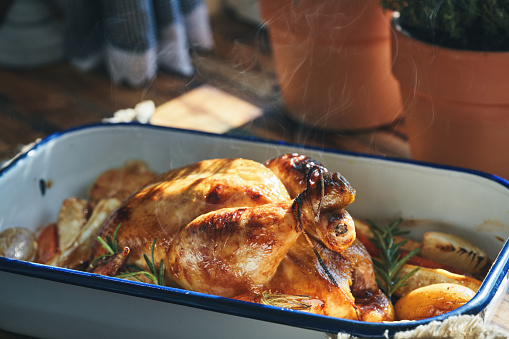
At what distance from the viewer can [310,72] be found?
198 cm

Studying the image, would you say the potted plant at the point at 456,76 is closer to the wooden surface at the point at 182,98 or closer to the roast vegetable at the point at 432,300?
the wooden surface at the point at 182,98

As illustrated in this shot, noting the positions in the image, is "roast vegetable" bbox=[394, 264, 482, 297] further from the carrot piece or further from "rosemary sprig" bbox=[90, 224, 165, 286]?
the carrot piece

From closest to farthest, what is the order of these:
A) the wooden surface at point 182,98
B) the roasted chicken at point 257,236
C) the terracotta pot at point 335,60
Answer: the roasted chicken at point 257,236 < the terracotta pot at point 335,60 < the wooden surface at point 182,98

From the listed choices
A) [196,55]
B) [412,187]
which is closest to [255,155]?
[412,187]

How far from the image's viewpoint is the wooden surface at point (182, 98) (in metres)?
2.03

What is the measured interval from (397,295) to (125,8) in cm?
188

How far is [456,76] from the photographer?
1523 mm

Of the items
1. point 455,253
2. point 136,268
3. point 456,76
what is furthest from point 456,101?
point 136,268

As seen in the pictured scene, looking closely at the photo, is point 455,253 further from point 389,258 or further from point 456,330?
point 456,330

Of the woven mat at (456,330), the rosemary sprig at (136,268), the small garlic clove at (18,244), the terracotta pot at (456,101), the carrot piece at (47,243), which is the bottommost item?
the carrot piece at (47,243)

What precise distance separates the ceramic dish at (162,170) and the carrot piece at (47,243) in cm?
6

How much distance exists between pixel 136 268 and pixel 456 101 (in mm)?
925

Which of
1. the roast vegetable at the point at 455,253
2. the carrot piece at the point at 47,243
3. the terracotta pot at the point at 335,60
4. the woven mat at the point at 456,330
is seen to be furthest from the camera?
the terracotta pot at the point at 335,60

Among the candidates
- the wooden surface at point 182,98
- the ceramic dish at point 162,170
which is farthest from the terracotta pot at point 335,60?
the ceramic dish at point 162,170
